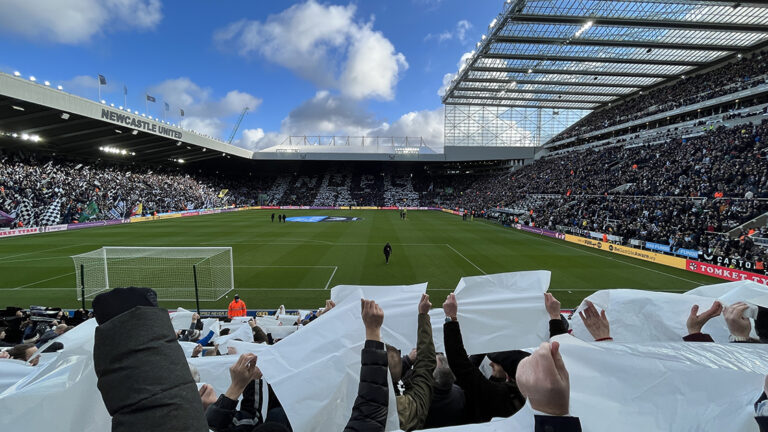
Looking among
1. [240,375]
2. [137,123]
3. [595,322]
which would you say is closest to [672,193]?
[595,322]

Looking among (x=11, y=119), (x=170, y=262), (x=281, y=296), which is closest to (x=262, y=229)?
(x=170, y=262)

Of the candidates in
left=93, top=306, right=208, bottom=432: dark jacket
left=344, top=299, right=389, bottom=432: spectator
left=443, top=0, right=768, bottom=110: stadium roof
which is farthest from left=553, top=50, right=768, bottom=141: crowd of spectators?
left=93, top=306, right=208, bottom=432: dark jacket

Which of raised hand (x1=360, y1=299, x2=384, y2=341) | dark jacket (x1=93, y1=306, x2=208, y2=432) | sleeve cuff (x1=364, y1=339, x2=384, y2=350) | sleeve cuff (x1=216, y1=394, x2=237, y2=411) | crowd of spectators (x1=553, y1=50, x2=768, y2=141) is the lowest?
sleeve cuff (x1=216, y1=394, x2=237, y2=411)

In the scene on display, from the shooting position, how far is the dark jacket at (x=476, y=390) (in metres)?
2.80

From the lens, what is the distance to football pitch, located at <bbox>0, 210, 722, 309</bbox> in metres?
14.0

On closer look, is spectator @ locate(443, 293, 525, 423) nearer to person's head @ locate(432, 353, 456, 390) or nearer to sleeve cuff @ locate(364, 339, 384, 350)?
person's head @ locate(432, 353, 456, 390)

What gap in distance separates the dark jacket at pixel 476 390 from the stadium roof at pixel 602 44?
98.5 feet

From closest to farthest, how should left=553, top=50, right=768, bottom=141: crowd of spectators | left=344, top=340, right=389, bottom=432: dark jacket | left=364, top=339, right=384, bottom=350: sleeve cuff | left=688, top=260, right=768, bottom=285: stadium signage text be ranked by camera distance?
left=344, top=340, right=389, bottom=432: dark jacket, left=364, top=339, right=384, bottom=350: sleeve cuff, left=688, top=260, right=768, bottom=285: stadium signage text, left=553, top=50, right=768, bottom=141: crowd of spectators

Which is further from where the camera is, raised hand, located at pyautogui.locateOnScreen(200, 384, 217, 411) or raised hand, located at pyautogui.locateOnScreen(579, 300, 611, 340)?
raised hand, located at pyautogui.locateOnScreen(579, 300, 611, 340)

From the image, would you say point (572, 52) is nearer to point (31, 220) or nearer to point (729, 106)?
point (729, 106)

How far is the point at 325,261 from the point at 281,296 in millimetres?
6061

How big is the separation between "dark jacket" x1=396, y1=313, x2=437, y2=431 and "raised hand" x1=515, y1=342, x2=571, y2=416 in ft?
3.77

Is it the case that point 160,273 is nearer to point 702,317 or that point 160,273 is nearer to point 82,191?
point 702,317

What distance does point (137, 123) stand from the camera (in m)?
38.1
